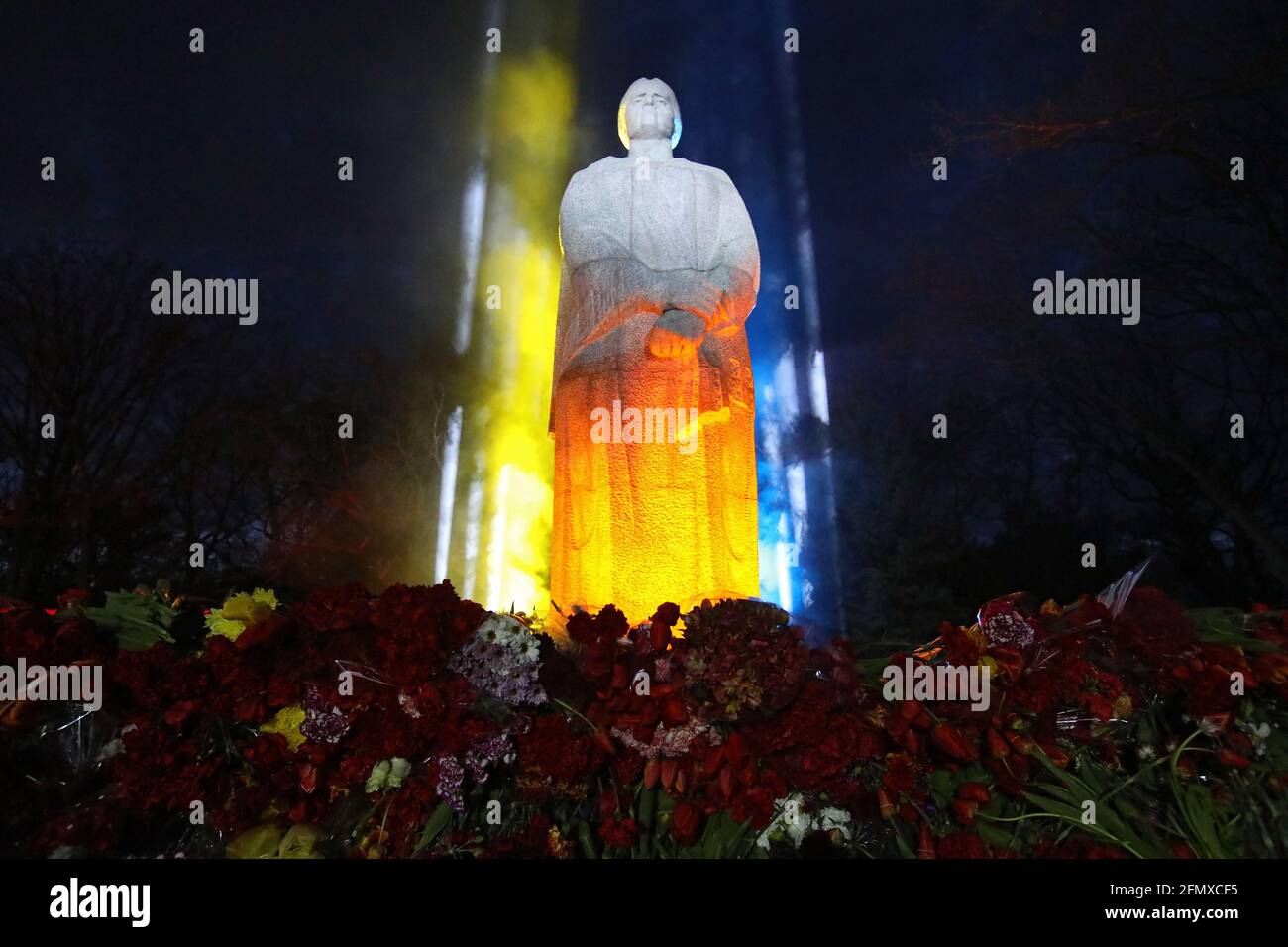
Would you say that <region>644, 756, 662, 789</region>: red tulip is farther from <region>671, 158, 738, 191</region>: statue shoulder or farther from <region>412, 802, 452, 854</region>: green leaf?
<region>671, 158, 738, 191</region>: statue shoulder

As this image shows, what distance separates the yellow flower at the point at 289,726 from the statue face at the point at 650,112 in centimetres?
416

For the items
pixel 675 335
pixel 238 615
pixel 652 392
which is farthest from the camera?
pixel 652 392

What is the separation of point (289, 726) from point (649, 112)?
4261 millimetres

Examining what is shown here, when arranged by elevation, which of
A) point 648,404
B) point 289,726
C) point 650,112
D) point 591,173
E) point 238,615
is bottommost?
point 289,726

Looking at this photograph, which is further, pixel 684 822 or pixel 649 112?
pixel 649 112

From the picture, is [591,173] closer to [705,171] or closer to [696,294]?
[705,171]

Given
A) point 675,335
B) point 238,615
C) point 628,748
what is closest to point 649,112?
point 675,335

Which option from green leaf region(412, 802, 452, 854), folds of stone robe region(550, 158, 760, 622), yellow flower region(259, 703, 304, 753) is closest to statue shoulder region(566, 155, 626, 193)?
folds of stone robe region(550, 158, 760, 622)

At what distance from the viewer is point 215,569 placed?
988 cm

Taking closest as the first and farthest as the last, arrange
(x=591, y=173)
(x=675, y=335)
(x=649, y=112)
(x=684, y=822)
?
(x=684, y=822)
(x=675, y=335)
(x=591, y=173)
(x=649, y=112)

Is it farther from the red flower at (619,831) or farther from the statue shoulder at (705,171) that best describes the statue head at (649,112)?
the red flower at (619,831)

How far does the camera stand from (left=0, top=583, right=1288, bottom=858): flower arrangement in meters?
1.88

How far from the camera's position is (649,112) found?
514 cm

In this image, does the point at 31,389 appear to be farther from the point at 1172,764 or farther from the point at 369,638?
the point at 1172,764
